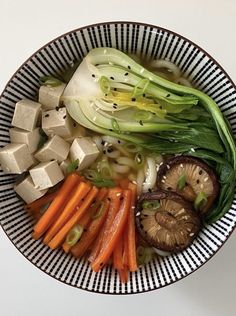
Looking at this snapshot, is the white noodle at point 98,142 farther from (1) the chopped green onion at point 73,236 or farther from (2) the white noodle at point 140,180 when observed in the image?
(1) the chopped green onion at point 73,236

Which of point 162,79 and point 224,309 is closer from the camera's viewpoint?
point 162,79

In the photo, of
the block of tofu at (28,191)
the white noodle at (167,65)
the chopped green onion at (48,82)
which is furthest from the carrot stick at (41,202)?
the white noodle at (167,65)

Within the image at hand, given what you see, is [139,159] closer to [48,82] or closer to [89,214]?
[89,214]

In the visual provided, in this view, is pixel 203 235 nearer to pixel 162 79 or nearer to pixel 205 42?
pixel 162 79

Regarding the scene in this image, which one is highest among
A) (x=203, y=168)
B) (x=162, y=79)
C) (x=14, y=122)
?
(x=162, y=79)
